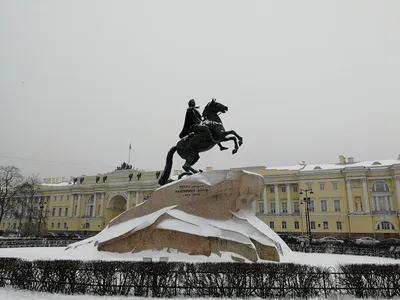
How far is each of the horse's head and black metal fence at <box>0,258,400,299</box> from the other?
7970 mm

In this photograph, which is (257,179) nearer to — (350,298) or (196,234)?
(196,234)

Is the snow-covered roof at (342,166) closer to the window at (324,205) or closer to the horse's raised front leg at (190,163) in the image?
the window at (324,205)

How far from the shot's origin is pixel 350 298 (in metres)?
7.43

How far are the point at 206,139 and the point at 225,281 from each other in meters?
7.47

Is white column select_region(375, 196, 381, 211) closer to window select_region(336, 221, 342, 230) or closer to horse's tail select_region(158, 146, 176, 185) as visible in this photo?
window select_region(336, 221, 342, 230)

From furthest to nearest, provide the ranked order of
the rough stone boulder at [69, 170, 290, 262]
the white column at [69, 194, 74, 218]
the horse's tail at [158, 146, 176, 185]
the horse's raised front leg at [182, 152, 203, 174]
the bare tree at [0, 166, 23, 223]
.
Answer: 1. the white column at [69, 194, 74, 218]
2. the bare tree at [0, 166, 23, 223]
3. the horse's tail at [158, 146, 176, 185]
4. the horse's raised front leg at [182, 152, 203, 174]
5. the rough stone boulder at [69, 170, 290, 262]

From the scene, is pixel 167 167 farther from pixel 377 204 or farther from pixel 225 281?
pixel 377 204

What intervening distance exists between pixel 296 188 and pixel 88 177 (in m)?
48.6

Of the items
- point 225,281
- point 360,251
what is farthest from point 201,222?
point 360,251

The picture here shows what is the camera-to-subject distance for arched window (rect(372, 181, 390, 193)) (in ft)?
165

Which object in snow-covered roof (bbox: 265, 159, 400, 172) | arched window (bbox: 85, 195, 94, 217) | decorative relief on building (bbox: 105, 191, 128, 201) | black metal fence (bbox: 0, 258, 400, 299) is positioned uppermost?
snow-covered roof (bbox: 265, 159, 400, 172)

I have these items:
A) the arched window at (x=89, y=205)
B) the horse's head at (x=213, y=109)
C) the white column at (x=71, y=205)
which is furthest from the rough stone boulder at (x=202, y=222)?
the white column at (x=71, y=205)

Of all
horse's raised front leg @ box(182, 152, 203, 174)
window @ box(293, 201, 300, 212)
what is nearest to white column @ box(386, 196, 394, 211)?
window @ box(293, 201, 300, 212)

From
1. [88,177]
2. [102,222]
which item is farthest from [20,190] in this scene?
[88,177]
